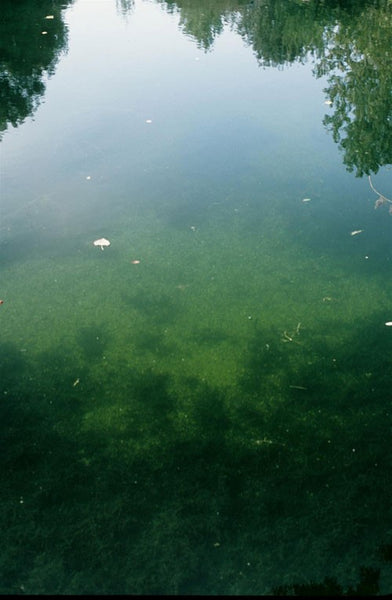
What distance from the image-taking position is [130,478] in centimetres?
228

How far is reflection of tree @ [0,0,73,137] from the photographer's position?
5.45 meters

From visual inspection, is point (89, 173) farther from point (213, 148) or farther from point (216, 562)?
point (216, 562)

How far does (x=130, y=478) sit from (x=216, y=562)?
501 millimetres

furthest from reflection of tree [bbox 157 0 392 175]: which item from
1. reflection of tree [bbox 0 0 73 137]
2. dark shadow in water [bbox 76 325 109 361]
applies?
dark shadow in water [bbox 76 325 109 361]

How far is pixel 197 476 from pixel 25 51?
230 inches

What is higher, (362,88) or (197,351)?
(362,88)

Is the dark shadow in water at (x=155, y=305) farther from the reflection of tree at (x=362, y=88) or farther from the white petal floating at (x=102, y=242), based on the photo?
the reflection of tree at (x=362, y=88)

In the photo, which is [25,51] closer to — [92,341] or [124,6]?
[124,6]

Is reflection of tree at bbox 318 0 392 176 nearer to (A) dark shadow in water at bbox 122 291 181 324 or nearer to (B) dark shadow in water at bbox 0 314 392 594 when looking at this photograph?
(A) dark shadow in water at bbox 122 291 181 324

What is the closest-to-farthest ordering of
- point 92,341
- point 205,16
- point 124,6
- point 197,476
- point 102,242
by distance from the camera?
point 197,476
point 92,341
point 102,242
point 205,16
point 124,6

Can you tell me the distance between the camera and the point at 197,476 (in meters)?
2.28

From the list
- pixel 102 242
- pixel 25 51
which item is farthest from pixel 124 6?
pixel 102 242

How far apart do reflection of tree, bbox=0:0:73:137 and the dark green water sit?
90mm

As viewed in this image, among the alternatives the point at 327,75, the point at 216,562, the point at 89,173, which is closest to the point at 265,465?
the point at 216,562
